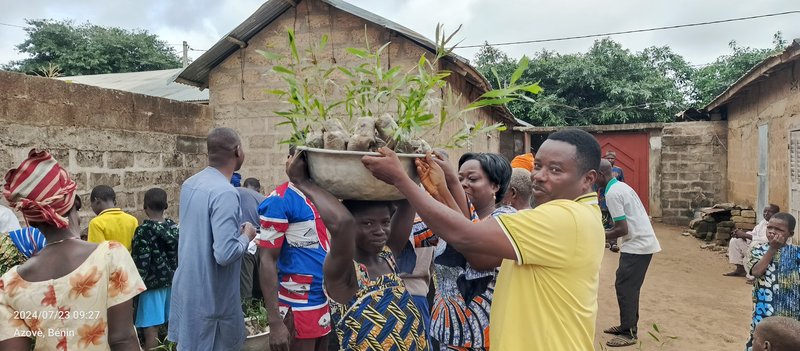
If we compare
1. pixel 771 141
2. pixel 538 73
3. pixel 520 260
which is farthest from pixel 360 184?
pixel 538 73

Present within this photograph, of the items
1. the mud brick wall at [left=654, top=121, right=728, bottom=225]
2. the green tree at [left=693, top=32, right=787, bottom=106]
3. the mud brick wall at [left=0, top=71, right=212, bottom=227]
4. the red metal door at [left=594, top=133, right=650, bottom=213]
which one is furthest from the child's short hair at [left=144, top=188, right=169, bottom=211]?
the green tree at [left=693, top=32, right=787, bottom=106]

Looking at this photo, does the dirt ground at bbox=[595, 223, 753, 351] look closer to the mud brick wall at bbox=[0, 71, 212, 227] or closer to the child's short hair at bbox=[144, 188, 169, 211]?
the child's short hair at bbox=[144, 188, 169, 211]

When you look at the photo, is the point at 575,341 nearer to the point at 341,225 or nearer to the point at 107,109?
the point at 341,225

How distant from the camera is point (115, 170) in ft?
17.5

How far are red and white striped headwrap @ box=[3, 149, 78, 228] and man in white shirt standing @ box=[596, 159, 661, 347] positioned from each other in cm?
449

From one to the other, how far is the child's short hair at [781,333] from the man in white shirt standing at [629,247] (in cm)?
248

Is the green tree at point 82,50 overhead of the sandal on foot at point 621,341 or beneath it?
overhead

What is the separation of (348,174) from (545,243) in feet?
2.20

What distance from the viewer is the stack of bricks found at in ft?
35.1

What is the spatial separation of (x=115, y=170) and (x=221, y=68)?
7.50ft

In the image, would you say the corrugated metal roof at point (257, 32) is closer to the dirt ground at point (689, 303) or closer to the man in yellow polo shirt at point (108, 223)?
the man in yellow polo shirt at point (108, 223)

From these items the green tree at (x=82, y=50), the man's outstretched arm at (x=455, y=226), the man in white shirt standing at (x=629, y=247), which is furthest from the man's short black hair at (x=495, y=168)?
the green tree at (x=82, y=50)

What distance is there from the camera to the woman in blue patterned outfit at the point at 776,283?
320 cm

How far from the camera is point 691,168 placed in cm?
1348
